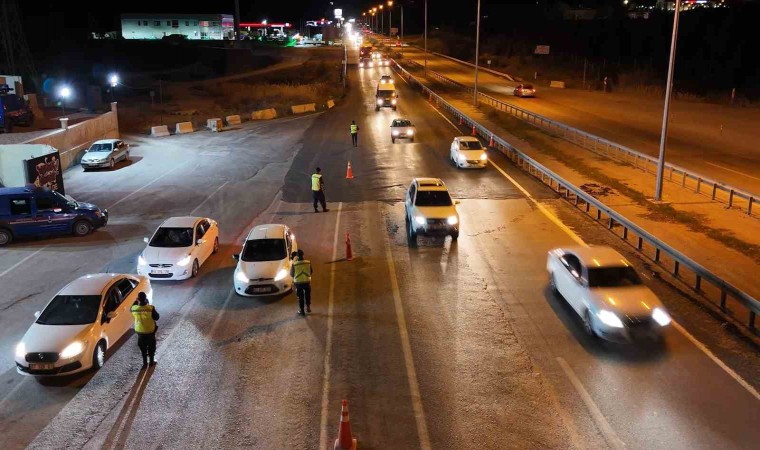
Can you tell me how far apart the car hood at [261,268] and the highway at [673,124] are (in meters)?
19.8

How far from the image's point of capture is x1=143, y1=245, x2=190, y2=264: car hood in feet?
54.6

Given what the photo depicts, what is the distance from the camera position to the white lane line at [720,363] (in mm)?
10711

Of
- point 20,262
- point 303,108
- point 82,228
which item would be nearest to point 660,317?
point 20,262

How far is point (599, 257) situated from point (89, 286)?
35.2 feet

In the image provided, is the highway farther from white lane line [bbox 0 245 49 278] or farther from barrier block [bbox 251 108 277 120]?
white lane line [bbox 0 245 49 278]

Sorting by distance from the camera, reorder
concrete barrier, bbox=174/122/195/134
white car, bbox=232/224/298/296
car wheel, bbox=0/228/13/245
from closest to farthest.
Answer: white car, bbox=232/224/298/296, car wheel, bbox=0/228/13/245, concrete barrier, bbox=174/122/195/134

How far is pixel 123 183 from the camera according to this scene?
30719mm

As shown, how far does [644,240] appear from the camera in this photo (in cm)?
1867

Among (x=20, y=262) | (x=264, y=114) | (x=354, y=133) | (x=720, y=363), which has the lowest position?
(x=20, y=262)

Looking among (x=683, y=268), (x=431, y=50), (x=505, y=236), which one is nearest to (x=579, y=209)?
(x=505, y=236)

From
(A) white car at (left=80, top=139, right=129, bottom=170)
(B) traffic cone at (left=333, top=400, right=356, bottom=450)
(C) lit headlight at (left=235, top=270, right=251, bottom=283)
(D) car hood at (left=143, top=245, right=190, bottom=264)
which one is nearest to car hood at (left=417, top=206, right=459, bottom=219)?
(C) lit headlight at (left=235, top=270, right=251, bottom=283)

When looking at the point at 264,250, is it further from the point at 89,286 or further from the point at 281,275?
the point at 89,286

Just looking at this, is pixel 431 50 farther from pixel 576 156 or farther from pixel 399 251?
pixel 399 251

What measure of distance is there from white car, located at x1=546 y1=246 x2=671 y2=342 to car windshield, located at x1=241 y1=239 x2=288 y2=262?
6763 millimetres
